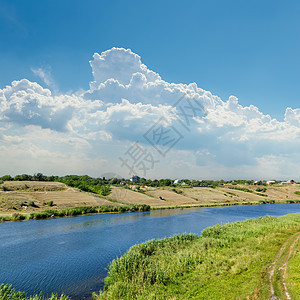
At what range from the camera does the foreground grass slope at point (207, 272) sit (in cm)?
1188

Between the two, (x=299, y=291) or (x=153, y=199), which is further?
(x=153, y=199)

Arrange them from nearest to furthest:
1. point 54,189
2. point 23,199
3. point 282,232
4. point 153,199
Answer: point 282,232 < point 23,199 < point 54,189 < point 153,199

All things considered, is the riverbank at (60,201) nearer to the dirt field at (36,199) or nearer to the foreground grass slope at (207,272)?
the dirt field at (36,199)

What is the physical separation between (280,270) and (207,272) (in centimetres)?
487

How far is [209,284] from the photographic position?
43.3ft

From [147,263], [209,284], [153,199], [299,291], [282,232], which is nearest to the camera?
[299,291]

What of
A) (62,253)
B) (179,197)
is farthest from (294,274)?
(179,197)

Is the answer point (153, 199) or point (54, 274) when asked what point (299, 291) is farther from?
point (153, 199)

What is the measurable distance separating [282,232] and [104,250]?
22822 millimetres

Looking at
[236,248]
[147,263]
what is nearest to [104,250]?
[147,263]

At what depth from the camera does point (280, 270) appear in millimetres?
13461

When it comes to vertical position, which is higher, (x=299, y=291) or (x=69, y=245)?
(x=299, y=291)

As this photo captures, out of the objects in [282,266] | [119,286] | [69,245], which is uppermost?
[282,266]

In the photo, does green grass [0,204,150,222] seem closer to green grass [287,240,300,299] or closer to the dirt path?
the dirt path
